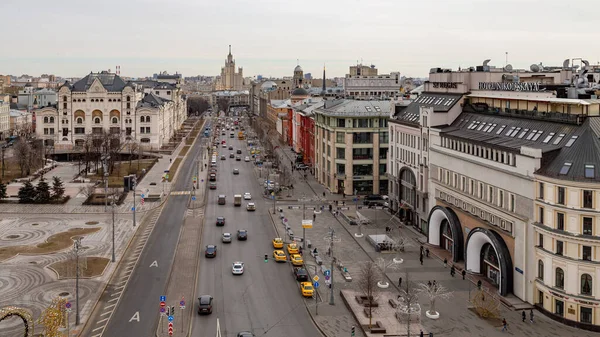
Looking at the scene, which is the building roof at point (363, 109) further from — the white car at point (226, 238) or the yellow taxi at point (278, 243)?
the yellow taxi at point (278, 243)

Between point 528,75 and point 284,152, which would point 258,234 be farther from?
point 284,152

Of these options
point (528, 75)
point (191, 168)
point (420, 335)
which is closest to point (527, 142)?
point (420, 335)

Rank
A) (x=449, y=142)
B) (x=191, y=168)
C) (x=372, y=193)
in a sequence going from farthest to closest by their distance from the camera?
(x=191, y=168), (x=372, y=193), (x=449, y=142)

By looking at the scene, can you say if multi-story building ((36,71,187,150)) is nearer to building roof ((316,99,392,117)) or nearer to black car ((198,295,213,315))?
building roof ((316,99,392,117))

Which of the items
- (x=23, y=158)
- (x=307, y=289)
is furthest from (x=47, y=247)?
(x=23, y=158)

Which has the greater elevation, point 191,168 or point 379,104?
point 379,104

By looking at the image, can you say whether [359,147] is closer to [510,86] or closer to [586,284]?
[510,86]

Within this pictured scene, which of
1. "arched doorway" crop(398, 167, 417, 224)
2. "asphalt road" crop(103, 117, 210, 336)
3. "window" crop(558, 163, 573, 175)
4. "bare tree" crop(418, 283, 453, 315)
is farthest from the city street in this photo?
"window" crop(558, 163, 573, 175)

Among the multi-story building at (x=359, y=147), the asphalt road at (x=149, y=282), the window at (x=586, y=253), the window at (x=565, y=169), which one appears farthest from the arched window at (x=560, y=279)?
the multi-story building at (x=359, y=147)
